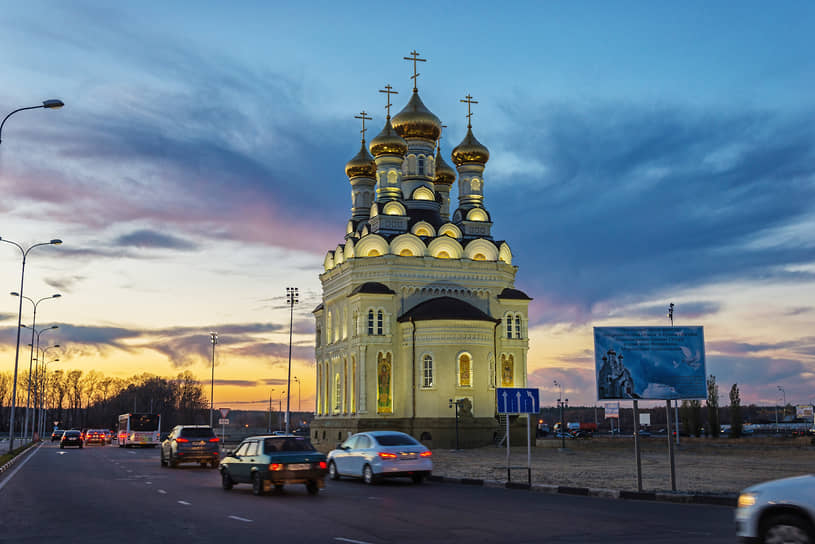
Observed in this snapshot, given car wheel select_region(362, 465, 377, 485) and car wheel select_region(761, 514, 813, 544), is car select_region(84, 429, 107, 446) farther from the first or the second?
car wheel select_region(761, 514, 813, 544)

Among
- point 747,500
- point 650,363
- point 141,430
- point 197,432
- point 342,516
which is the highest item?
point 650,363

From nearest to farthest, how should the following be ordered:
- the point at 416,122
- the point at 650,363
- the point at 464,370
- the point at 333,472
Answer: the point at 650,363, the point at 333,472, the point at 464,370, the point at 416,122

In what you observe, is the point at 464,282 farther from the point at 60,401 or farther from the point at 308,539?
the point at 60,401

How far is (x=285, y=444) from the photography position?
20375mm

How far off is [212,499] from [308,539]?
691 centimetres

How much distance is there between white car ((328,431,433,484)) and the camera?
2256cm

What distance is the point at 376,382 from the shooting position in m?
56.2

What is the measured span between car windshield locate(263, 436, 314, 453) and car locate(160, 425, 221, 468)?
1091cm

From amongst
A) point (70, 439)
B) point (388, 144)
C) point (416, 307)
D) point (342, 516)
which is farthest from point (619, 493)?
point (70, 439)

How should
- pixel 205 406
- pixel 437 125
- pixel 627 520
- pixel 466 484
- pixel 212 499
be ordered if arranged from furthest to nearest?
1. pixel 205 406
2. pixel 437 125
3. pixel 466 484
4. pixel 212 499
5. pixel 627 520

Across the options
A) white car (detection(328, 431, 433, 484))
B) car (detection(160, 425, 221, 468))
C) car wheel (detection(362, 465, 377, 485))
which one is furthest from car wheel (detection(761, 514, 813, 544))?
car (detection(160, 425, 221, 468))

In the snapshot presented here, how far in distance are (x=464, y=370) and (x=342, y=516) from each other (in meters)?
39.7

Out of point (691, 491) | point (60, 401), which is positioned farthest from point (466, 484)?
point (60, 401)

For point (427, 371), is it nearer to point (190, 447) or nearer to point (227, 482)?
point (190, 447)
